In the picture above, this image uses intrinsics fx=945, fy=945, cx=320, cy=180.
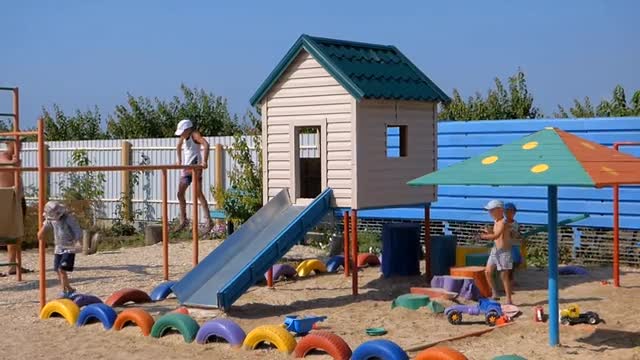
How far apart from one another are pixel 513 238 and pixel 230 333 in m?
4.15

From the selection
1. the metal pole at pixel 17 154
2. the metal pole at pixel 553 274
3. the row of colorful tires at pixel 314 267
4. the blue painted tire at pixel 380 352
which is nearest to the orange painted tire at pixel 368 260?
the row of colorful tires at pixel 314 267

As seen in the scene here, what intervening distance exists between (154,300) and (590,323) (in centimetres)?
498

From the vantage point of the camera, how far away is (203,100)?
108ft

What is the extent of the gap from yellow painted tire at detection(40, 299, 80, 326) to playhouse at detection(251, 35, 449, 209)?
9.75ft

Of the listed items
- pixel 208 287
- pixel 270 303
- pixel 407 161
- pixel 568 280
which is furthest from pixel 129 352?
pixel 568 280

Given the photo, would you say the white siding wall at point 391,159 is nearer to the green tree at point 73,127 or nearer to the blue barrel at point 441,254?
the blue barrel at point 441,254

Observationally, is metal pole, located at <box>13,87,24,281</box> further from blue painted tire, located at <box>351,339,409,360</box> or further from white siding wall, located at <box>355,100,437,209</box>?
blue painted tire, located at <box>351,339,409,360</box>

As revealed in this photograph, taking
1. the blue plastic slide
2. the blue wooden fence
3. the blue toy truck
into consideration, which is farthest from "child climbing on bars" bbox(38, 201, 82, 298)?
the blue wooden fence

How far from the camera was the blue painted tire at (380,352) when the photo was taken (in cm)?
686

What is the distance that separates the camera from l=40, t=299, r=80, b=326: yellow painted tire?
967 cm

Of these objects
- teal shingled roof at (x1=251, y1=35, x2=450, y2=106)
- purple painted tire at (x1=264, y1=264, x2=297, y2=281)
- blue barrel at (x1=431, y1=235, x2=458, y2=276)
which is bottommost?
purple painted tire at (x1=264, y1=264, x2=297, y2=281)

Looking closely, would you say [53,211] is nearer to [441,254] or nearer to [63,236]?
[63,236]

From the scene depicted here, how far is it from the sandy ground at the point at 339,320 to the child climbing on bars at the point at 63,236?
1.71ft

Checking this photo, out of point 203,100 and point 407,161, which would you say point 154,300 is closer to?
point 407,161
